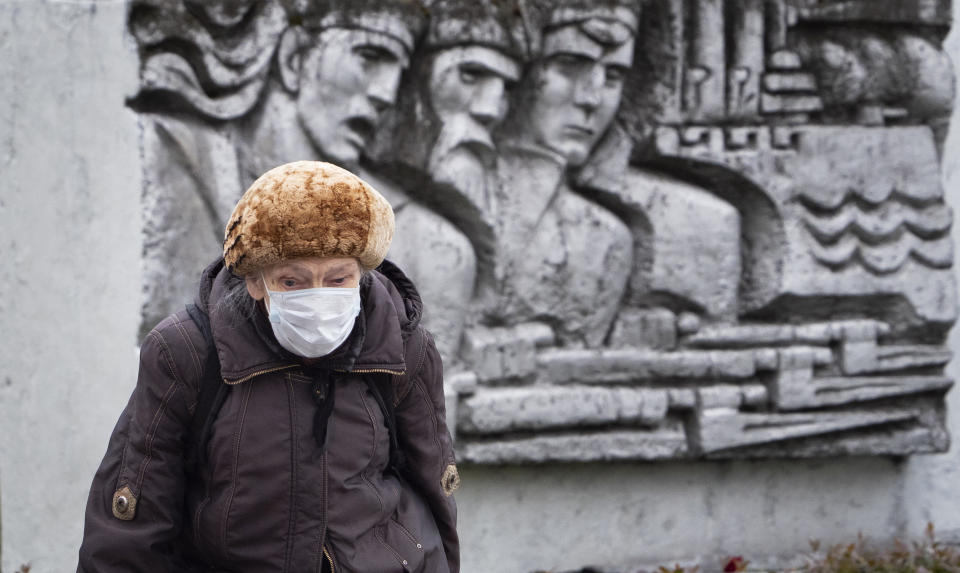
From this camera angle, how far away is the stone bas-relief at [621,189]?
3.28 m

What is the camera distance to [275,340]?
1.89 meters

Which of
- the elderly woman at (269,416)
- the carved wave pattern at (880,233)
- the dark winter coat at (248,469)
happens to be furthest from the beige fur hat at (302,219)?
the carved wave pattern at (880,233)

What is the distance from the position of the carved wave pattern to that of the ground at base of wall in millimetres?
963

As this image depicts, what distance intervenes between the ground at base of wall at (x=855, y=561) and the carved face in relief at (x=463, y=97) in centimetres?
150

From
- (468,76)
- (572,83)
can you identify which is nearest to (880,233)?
(572,83)

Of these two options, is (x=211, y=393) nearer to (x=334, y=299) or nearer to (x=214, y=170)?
(x=334, y=299)

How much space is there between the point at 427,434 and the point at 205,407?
16.6 inches

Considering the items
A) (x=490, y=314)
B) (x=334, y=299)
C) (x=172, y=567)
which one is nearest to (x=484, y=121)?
(x=490, y=314)

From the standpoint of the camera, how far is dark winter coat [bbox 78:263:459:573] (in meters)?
1.80

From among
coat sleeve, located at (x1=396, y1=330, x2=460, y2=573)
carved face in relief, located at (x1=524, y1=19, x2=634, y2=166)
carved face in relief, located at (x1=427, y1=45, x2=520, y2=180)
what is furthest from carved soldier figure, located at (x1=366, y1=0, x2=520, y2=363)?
coat sleeve, located at (x1=396, y1=330, x2=460, y2=573)

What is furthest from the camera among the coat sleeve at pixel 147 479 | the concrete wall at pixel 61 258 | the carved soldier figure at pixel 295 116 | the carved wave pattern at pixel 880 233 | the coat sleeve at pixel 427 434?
the carved wave pattern at pixel 880 233

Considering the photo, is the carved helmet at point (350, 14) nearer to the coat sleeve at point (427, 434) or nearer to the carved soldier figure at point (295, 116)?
the carved soldier figure at point (295, 116)

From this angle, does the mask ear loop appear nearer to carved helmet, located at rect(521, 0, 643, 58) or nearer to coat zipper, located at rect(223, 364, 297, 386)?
coat zipper, located at rect(223, 364, 297, 386)

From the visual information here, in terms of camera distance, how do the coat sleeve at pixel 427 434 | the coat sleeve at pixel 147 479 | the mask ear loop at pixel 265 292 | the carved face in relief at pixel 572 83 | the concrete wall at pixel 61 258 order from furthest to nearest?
the carved face in relief at pixel 572 83
the concrete wall at pixel 61 258
the coat sleeve at pixel 427 434
the mask ear loop at pixel 265 292
the coat sleeve at pixel 147 479
